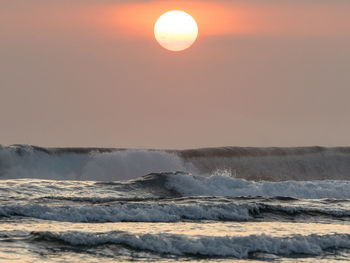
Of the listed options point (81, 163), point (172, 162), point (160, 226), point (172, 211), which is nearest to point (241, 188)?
point (172, 211)

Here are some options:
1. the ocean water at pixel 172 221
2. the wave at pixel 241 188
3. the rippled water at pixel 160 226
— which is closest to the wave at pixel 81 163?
the ocean water at pixel 172 221

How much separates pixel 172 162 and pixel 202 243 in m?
27.3

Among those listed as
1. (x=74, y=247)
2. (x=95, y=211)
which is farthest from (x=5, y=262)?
(x=95, y=211)

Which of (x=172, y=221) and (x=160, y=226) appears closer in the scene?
(x=160, y=226)

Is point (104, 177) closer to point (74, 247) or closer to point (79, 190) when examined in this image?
point (79, 190)

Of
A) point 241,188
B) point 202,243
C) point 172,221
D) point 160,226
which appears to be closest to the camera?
point 202,243

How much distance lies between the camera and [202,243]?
1465 centimetres

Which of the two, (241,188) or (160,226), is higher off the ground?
(241,188)

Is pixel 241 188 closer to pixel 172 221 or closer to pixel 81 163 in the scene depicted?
pixel 172 221

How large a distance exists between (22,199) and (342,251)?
9177 mm

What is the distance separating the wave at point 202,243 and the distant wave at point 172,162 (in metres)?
20.7

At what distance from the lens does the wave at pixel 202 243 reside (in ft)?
47.1

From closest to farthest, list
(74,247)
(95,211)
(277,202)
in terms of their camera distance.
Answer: (74,247), (95,211), (277,202)

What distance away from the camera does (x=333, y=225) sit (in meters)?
18.3
